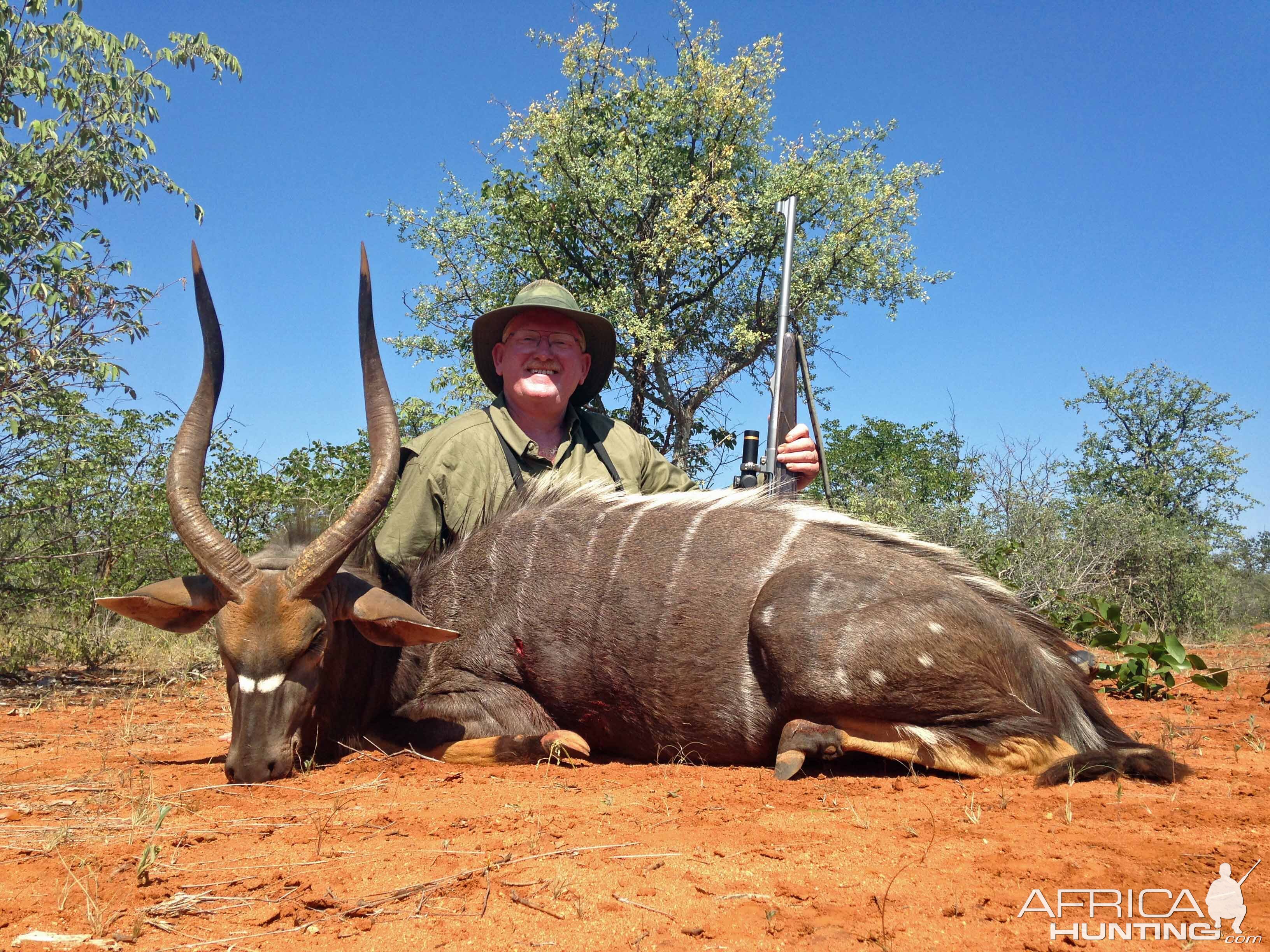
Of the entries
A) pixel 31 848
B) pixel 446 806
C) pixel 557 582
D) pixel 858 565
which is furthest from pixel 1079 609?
pixel 31 848

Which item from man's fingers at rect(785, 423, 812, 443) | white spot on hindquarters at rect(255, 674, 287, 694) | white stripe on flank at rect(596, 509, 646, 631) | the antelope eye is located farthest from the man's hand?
white spot on hindquarters at rect(255, 674, 287, 694)

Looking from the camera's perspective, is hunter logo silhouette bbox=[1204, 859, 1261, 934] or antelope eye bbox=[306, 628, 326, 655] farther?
antelope eye bbox=[306, 628, 326, 655]

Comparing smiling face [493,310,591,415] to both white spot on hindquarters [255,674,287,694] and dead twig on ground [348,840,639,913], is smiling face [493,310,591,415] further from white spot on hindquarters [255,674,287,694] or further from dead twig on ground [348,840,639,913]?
dead twig on ground [348,840,639,913]

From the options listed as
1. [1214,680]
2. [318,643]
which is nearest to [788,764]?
[318,643]

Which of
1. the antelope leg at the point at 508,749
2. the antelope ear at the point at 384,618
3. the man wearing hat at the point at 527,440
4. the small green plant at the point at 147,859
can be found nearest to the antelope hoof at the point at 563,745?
the antelope leg at the point at 508,749

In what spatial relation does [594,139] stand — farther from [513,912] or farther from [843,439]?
[843,439]

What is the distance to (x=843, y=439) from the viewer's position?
2423 cm

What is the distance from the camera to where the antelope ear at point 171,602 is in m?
3.36

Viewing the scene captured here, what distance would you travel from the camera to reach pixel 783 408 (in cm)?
550

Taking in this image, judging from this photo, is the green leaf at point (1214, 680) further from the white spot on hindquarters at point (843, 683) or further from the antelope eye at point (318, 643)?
the antelope eye at point (318, 643)

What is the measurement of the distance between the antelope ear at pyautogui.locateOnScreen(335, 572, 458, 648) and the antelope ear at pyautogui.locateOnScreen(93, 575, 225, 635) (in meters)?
0.43

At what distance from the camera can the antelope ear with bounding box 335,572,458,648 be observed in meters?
3.34

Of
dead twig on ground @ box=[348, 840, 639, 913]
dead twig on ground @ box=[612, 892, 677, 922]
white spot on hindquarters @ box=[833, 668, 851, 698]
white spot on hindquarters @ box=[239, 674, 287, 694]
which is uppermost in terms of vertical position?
white spot on hindquarters @ box=[833, 668, 851, 698]

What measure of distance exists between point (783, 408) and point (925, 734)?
2.67 m
